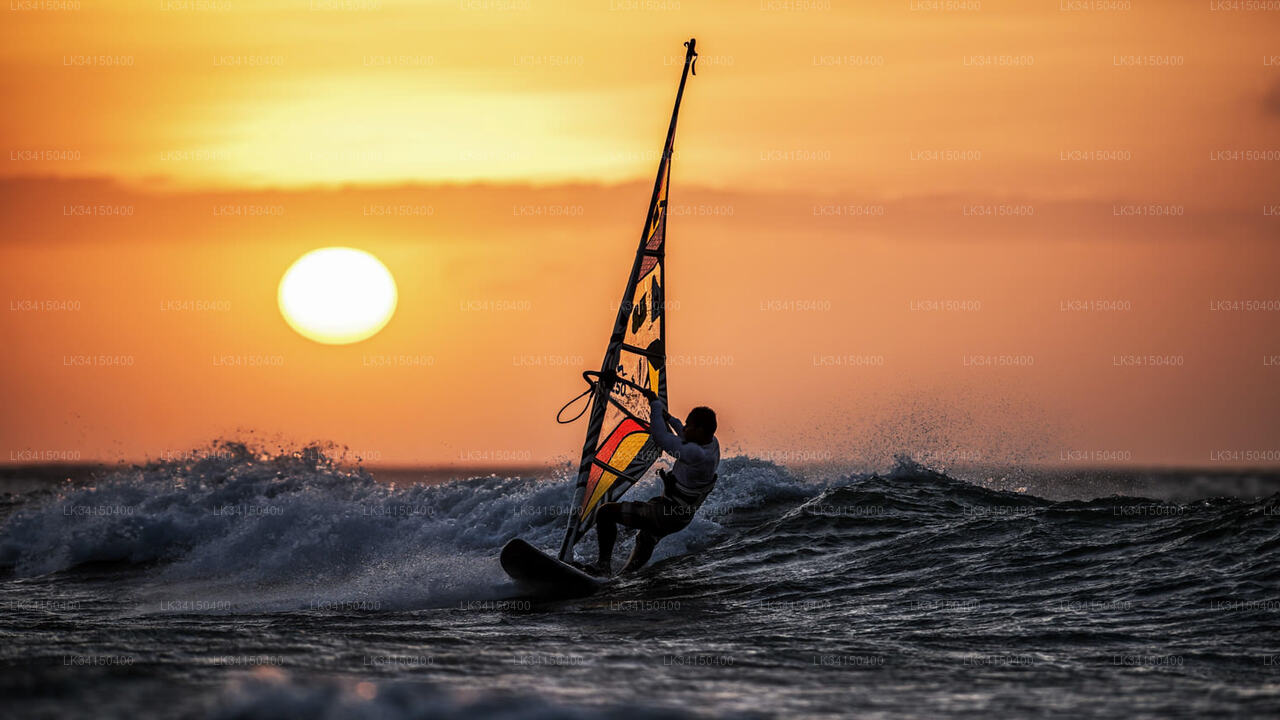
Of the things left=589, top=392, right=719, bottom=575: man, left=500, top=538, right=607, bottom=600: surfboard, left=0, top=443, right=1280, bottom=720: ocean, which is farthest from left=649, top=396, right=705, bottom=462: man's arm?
left=500, top=538, right=607, bottom=600: surfboard

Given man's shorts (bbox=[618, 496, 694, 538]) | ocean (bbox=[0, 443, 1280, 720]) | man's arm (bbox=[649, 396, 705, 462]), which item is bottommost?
ocean (bbox=[0, 443, 1280, 720])

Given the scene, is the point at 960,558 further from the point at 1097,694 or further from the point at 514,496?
the point at 514,496

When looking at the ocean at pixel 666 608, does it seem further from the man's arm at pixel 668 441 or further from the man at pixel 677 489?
the man's arm at pixel 668 441

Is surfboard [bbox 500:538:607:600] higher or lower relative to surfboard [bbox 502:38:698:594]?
lower

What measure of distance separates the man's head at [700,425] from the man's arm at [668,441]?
0.65 feet

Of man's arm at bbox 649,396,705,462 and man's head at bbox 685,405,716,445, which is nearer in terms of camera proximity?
man's arm at bbox 649,396,705,462

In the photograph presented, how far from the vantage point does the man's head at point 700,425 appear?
10086 millimetres

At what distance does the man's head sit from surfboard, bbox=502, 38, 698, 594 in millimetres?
515

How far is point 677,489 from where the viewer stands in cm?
1027

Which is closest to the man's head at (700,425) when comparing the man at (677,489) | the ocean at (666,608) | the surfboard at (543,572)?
the man at (677,489)

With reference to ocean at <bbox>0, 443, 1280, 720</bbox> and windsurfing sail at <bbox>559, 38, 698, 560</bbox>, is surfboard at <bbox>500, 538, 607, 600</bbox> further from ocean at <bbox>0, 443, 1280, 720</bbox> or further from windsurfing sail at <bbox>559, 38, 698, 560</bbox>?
windsurfing sail at <bbox>559, 38, 698, 560</bbox>

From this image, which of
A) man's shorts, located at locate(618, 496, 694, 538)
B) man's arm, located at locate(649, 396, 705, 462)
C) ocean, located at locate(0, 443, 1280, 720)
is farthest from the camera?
man's shorts, located at locate(618, 496, 694, 538)

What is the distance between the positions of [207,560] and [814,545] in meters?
7.55

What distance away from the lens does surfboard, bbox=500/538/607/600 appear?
985 centimetres
